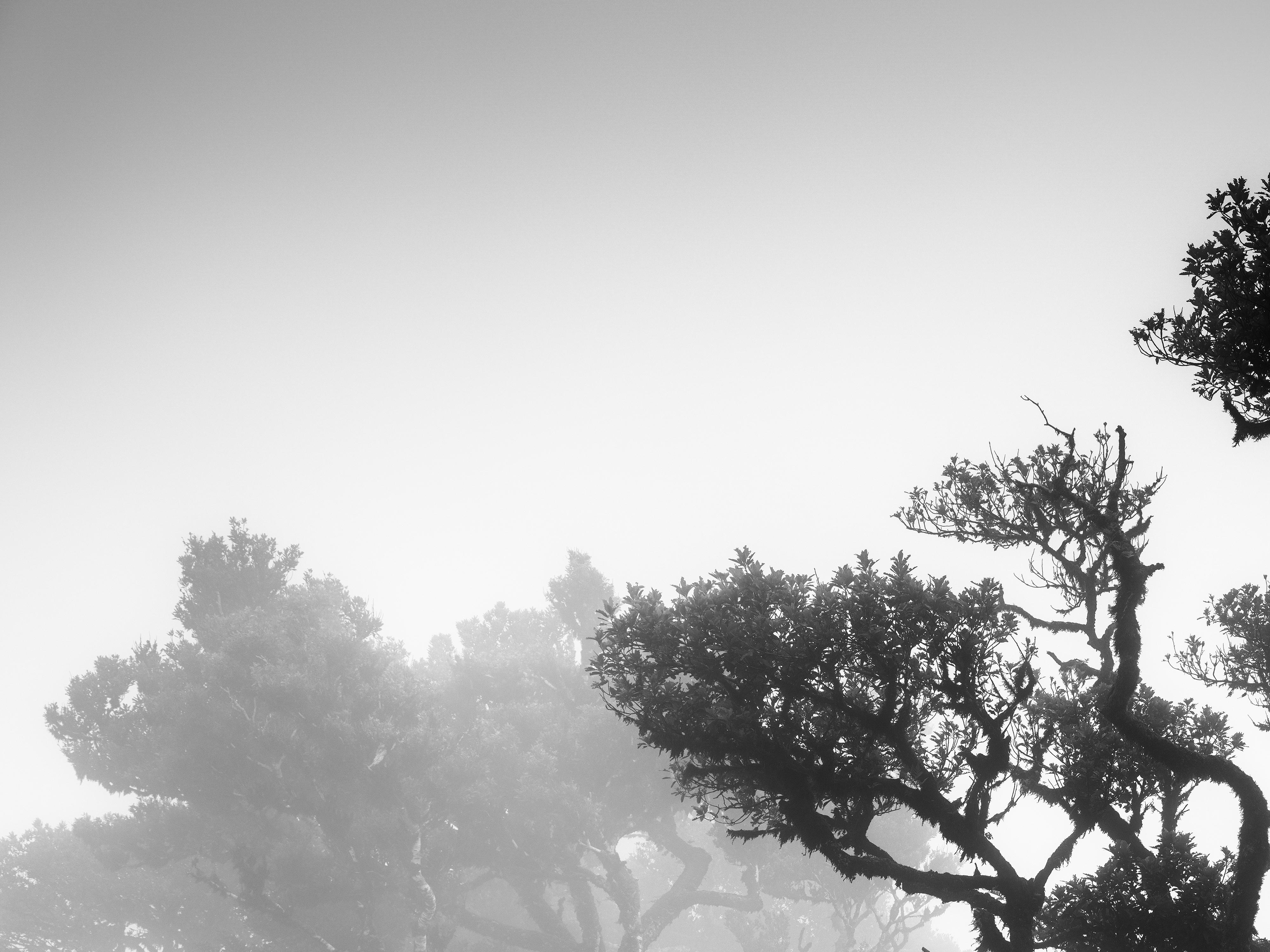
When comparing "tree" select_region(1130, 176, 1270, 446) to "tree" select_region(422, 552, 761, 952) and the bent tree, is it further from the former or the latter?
"tree" select_region(422, 552, 761, 952)

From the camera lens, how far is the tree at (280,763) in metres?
36.8

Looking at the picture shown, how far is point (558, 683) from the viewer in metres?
47.6

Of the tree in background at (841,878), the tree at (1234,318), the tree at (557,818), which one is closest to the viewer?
the tree at (1234,318)

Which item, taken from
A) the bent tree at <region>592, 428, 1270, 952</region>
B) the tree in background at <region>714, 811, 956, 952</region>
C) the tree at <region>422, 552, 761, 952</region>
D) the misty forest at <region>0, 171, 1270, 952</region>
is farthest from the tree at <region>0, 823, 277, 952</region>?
the bent tree at <region>592, 428, 1270, 952</region>

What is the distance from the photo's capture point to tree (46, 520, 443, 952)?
36.8m

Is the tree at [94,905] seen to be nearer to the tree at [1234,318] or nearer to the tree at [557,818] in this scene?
the tree at [557,818]

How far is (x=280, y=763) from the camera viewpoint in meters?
38.3

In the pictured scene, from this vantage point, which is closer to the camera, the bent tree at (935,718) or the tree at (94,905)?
the bent tree at (935,718)

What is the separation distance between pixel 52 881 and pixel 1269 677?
58.5m

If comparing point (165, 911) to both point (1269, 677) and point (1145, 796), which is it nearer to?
point (1145, 796)

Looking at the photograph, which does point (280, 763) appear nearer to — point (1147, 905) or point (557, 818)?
point (557, 818)

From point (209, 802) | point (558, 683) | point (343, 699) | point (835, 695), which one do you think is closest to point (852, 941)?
point (558, 683)

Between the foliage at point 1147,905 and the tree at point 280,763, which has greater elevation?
the tree at point 280,763

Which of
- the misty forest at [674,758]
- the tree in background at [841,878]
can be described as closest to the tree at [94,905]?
the misty forest at [674,758]
